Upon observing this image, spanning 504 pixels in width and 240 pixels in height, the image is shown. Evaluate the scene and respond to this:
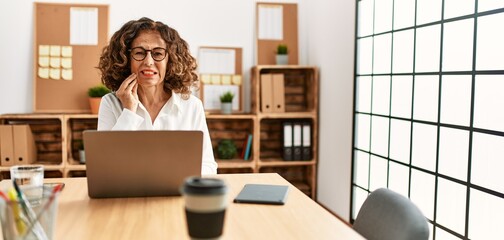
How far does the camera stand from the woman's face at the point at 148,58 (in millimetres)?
2287

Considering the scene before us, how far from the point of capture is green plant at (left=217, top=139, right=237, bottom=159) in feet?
14.3

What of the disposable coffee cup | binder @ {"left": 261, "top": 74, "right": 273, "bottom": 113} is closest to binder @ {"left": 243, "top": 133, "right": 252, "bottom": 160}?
binder @ {"left": 261, "top": 74, "right": 273, "bottom": 113}

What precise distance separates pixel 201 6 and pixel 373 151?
201cm

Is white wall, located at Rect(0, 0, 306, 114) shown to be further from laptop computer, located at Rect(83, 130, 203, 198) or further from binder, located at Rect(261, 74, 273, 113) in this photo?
laptop computer, located at Rect(83, 130, 203, 198)

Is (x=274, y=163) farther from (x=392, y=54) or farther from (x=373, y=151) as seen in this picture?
(x=392, y=54)

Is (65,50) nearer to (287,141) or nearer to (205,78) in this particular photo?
(205,78)

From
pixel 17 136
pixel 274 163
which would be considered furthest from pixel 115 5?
pixel 274 163

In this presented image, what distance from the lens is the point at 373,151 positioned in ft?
11.6

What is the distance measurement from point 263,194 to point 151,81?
0.91 metres

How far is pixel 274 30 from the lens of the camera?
454 cm

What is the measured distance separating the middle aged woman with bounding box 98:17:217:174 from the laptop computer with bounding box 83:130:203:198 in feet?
1.95

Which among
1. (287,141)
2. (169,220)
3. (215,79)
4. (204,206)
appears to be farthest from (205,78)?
(204,206)

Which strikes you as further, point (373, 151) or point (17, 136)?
point (17, 136)

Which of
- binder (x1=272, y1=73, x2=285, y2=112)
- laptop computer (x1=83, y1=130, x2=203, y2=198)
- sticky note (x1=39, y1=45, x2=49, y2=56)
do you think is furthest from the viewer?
binder (x1=272, y1=73, x2=285, y2=112)
